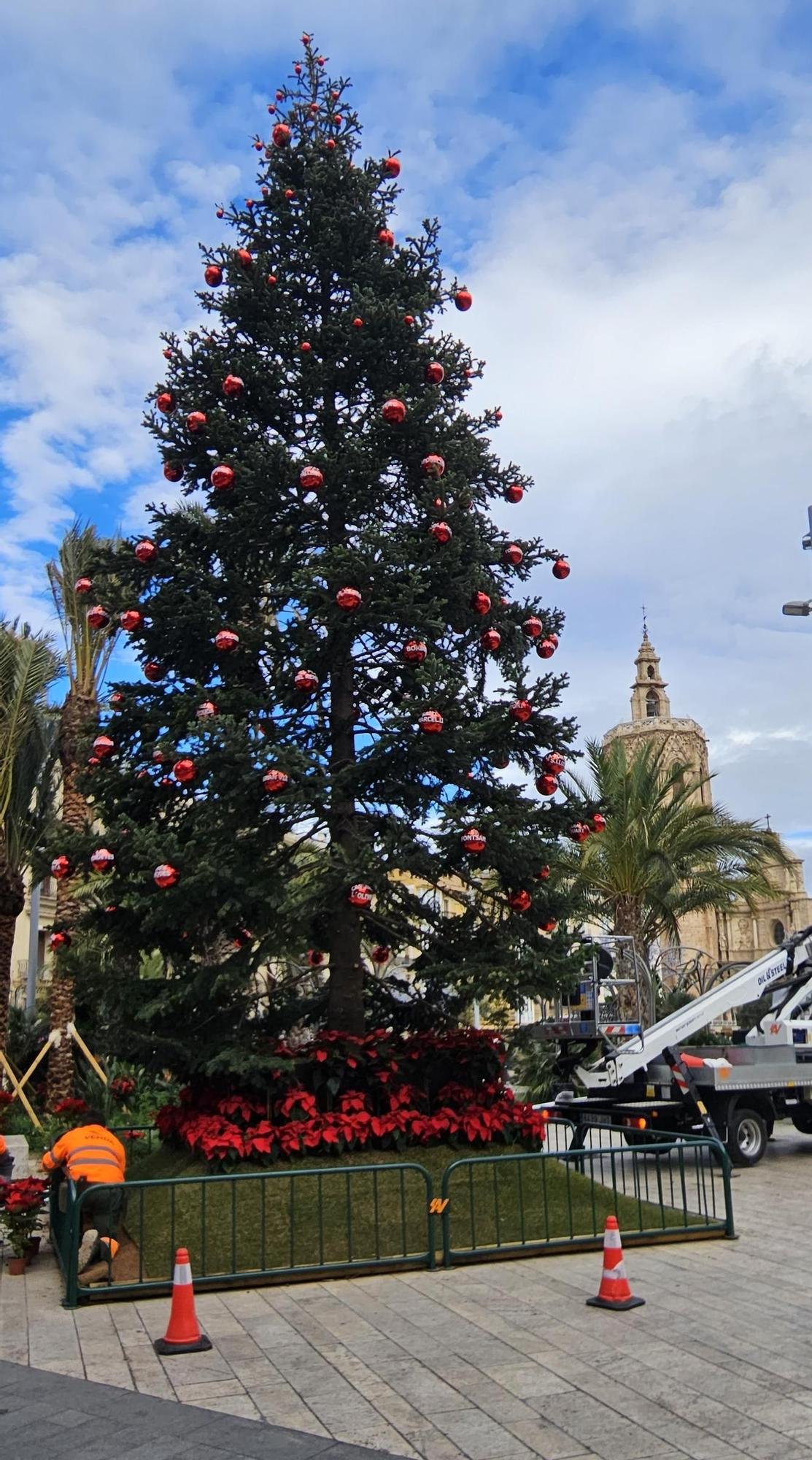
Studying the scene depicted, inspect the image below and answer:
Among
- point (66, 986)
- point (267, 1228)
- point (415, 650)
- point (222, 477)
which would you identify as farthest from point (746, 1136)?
point (66, 986)

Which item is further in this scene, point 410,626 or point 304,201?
point 304,201

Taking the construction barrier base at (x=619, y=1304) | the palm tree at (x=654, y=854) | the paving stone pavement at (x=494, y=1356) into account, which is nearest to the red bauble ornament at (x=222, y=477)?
the paving stone pavement at (x=494, y=1356)

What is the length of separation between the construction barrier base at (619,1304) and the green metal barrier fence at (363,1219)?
1.30m

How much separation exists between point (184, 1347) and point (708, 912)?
65.9 m

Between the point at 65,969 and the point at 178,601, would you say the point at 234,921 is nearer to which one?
the point at 65,969

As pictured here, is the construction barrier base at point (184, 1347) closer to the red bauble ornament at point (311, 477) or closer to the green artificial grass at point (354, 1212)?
the green artificial grass at point (354, 1212)

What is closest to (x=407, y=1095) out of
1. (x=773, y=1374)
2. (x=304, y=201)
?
(x=773, y=1374)

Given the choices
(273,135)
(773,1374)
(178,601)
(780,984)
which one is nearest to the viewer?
(773,1374)

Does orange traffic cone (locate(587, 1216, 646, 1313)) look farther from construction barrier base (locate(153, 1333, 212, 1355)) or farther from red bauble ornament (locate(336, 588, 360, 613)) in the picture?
red bauble ornament (locate(336, 588, 360, 613))

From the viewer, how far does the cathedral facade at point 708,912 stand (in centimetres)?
7575

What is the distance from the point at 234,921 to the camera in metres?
11.8

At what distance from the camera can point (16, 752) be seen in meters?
21.6

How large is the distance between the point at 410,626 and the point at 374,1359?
23.4ft

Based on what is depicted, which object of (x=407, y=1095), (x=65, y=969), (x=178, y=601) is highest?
(x=178, y=601)
